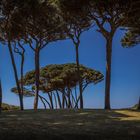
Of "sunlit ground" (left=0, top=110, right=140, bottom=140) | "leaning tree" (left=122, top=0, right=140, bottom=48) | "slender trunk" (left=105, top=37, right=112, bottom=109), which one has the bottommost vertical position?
"sunlit ground" (left=0, top=110, right=140, bottom=140)

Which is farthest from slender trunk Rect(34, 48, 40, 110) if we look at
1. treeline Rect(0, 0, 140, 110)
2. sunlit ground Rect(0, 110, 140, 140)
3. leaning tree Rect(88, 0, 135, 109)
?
sunlit ground Rect(0, 110, 140, 140)

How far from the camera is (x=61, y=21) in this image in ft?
90.4

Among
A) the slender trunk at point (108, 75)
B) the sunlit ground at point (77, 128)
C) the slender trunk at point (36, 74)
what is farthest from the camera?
the slender trunk at point (36, 74)

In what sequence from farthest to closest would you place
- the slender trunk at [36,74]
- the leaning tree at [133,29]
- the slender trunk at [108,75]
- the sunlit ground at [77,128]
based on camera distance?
1. the slender trunk at [36,74]
2. the leaning tree at [133,29]
3. the slender trunk at [108,75]
4. the sunlit ground at [77,128]

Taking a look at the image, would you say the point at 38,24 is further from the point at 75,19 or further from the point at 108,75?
the point at 108,75

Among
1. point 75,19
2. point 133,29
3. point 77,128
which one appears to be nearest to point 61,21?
point 75,19

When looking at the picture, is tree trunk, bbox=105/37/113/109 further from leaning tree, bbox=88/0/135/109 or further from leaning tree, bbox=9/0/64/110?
leaning tree, bbox=9/0/64/110

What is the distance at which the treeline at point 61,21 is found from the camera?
888 inches

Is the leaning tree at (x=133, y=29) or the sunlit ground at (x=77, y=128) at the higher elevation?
the leaning tree at (x=133, y=29)

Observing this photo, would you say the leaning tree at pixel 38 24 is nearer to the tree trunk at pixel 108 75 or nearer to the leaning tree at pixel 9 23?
the leaning tree at pixel 9 23

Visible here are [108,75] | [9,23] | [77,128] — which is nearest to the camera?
[77,128]

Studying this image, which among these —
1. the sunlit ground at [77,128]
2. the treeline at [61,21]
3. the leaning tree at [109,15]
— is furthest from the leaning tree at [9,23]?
the sunlit ground at [77,128]

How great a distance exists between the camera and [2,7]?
23.4 m

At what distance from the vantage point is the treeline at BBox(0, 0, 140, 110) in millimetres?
22547
